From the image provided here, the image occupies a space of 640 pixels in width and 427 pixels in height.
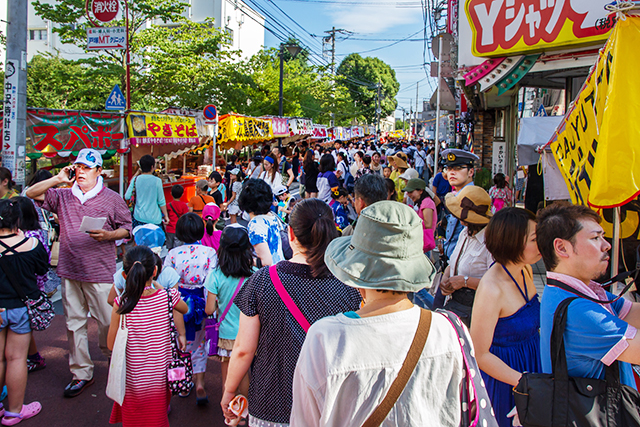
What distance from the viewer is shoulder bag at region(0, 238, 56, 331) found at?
356cm

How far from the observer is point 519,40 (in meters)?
6.52

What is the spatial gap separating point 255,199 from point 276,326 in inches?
76.2

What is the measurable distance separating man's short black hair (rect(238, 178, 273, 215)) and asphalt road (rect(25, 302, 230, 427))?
1.69 metres

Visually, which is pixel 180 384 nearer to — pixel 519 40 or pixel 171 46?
pixel 519 40

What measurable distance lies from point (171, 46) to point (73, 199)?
1838cm

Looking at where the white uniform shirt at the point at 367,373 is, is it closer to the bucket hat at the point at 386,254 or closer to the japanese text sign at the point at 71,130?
the bucket hat at the point at 386,254

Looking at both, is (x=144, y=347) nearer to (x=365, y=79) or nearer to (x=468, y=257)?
(x=468, y=257)

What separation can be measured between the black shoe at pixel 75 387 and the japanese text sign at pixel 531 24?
6513 millimetres

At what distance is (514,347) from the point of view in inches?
101

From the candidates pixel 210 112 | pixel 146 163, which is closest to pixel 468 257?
pixel 146 163

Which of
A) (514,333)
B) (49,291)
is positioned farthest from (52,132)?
(514,333)

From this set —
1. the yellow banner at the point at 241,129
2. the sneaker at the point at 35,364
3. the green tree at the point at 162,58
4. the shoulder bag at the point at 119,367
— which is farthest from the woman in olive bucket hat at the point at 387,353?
the green tree at the point at 162,58

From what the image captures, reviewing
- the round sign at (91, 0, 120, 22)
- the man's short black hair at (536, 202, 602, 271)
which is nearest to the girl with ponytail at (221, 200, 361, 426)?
the man's short black hair at (536, 202, 602, 271)

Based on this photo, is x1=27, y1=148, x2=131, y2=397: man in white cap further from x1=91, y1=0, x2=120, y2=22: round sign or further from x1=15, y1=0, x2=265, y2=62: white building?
x1=15, y1=0, x2=265, y2=62: white building
